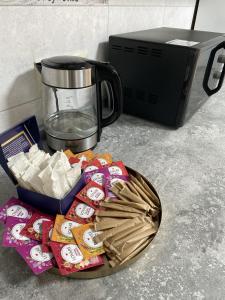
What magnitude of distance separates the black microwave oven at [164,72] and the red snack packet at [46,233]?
1.79 feet

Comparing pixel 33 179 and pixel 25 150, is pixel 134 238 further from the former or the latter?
pixel 25 150

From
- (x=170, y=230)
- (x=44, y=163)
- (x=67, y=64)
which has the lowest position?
(x=170, y=230)

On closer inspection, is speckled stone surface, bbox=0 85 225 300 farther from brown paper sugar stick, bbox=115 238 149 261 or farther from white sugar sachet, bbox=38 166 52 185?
white sugar sachet, bbox=38 166 52 185

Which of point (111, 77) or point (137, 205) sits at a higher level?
point (111, 77)

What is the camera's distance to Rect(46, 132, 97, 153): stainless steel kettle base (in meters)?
0.65

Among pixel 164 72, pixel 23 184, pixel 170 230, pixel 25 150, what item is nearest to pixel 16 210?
pixel 23 184

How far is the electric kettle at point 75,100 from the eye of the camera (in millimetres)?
572

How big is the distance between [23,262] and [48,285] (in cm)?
6

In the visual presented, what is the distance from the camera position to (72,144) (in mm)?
652

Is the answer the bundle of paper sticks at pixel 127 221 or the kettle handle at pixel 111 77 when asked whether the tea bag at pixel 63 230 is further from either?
the kettle handle at pixel 111 77

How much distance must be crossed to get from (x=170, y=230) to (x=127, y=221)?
10 cm

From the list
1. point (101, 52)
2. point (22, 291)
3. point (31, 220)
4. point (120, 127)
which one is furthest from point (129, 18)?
point (22, 291)

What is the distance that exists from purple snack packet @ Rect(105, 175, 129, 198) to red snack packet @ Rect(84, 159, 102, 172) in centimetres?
4

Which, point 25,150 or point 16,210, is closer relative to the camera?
point 16,210
